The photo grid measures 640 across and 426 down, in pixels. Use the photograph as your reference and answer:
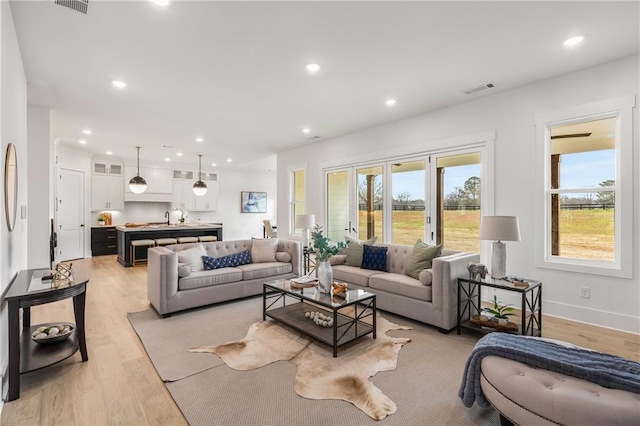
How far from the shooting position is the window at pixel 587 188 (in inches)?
127

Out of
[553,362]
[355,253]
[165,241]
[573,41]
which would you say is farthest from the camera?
[165,241]

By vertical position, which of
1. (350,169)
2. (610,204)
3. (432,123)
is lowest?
(610,204)

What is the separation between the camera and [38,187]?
4.39 meters

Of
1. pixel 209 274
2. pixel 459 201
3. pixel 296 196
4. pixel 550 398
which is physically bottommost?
pixel 550 398

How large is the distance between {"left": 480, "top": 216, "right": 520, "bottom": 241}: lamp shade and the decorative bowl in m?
4.06

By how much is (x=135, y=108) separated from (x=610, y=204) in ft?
20.7

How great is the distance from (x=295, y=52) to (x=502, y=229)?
2.74 meters

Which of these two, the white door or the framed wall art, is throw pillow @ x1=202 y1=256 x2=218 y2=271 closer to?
the white door

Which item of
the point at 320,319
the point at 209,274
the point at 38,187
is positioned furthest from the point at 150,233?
the point at 320,319

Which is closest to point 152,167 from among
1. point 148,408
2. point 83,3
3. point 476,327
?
point 83,3

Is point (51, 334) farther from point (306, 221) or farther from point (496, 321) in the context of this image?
point (496, 321)

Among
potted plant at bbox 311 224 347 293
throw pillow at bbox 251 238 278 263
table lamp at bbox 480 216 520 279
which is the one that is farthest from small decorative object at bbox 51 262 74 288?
Result: table lamp at bbox 480 216 520 279

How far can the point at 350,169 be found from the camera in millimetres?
6211

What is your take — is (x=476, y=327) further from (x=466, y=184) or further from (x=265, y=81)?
(x=265, y=81)
